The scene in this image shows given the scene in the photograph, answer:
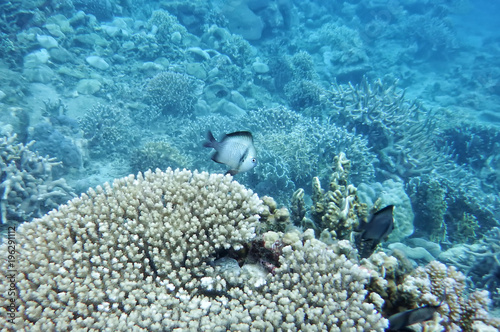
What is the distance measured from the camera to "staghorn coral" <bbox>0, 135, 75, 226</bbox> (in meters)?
4.21

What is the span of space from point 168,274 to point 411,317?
1799 mm

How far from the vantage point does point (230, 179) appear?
8.82 ft

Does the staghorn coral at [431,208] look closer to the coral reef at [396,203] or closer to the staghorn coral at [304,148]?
the coral reef at [396,203]

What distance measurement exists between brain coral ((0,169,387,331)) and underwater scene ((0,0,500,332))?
0.02 m

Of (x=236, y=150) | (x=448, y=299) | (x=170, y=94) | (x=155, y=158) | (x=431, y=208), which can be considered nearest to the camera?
(x=448, y=299)

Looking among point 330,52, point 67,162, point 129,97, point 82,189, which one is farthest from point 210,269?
point 330,52

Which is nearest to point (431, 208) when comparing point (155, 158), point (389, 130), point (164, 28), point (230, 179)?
point (389, 130)

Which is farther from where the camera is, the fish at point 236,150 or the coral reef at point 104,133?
the coral reef at point 104,133

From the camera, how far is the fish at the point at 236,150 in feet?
8.41

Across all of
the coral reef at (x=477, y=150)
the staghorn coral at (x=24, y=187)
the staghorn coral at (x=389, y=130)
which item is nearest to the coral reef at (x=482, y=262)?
the staghorn coral at (x=389, y=130)

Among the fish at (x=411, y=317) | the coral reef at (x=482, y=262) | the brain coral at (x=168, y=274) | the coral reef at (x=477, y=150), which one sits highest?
the coral reef at (x=477, y=150)

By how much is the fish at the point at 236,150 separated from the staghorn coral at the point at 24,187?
3.73 meters

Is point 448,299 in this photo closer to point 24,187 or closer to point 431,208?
point 431,208

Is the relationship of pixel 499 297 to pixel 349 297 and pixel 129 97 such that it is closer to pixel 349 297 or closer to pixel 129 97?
pixel 349 297
